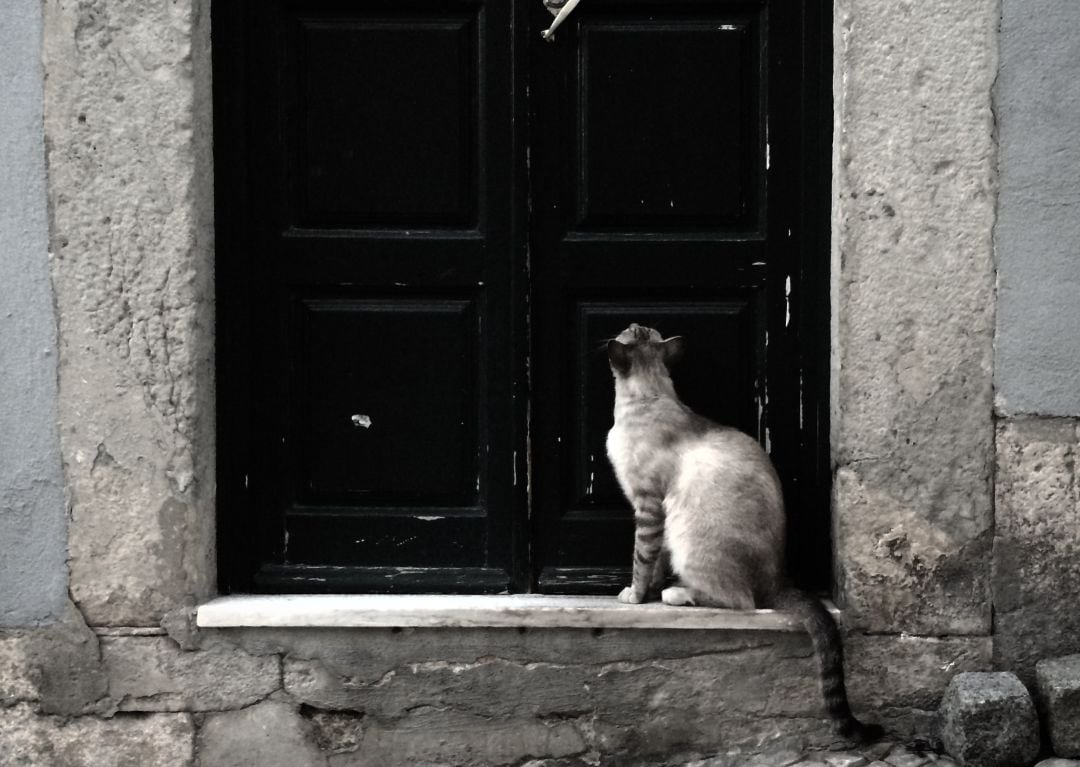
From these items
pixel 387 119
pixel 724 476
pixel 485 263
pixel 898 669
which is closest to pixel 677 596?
pixel 724 476

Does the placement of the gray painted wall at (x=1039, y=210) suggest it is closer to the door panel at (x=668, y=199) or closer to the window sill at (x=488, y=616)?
the door panel at (x=668, y=199)

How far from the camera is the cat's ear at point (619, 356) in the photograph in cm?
371

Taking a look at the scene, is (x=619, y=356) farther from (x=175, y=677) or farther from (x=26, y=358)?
(x=26, y=358)

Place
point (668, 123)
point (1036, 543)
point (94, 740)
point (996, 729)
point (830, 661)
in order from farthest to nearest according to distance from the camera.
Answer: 1. point (668, 123)
2. point (94, 740)
3. point (1036, 543)
4. point (830, 661)
5. point (996, 729)

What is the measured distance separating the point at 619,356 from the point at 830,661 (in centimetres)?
110

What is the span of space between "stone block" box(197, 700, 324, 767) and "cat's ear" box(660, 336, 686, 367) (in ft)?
5.21

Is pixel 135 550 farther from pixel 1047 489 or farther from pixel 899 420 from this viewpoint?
pixel 1047 489

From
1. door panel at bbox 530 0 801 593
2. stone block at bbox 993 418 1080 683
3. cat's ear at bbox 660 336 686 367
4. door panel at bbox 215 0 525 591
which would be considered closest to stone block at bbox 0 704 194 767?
door panel at bbox 215 0 525 591

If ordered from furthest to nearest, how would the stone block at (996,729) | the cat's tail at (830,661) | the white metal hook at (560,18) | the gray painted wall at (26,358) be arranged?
the white metal hook at (560,18) < the gray painted wall at (26,358) < the cat's tail at (830,661) < the stone block at (996,729)

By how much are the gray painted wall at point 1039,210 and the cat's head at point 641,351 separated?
97 cm

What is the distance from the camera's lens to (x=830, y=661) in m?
3.57

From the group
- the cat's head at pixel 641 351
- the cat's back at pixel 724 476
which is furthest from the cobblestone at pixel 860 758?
the cat's head at pixel 641 351

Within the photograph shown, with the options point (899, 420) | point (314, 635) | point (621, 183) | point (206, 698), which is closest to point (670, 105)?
point (621, 183)

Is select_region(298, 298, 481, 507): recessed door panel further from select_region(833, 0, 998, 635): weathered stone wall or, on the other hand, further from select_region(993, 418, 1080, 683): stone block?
select_region(993, 418, 1080, 683): stone block
